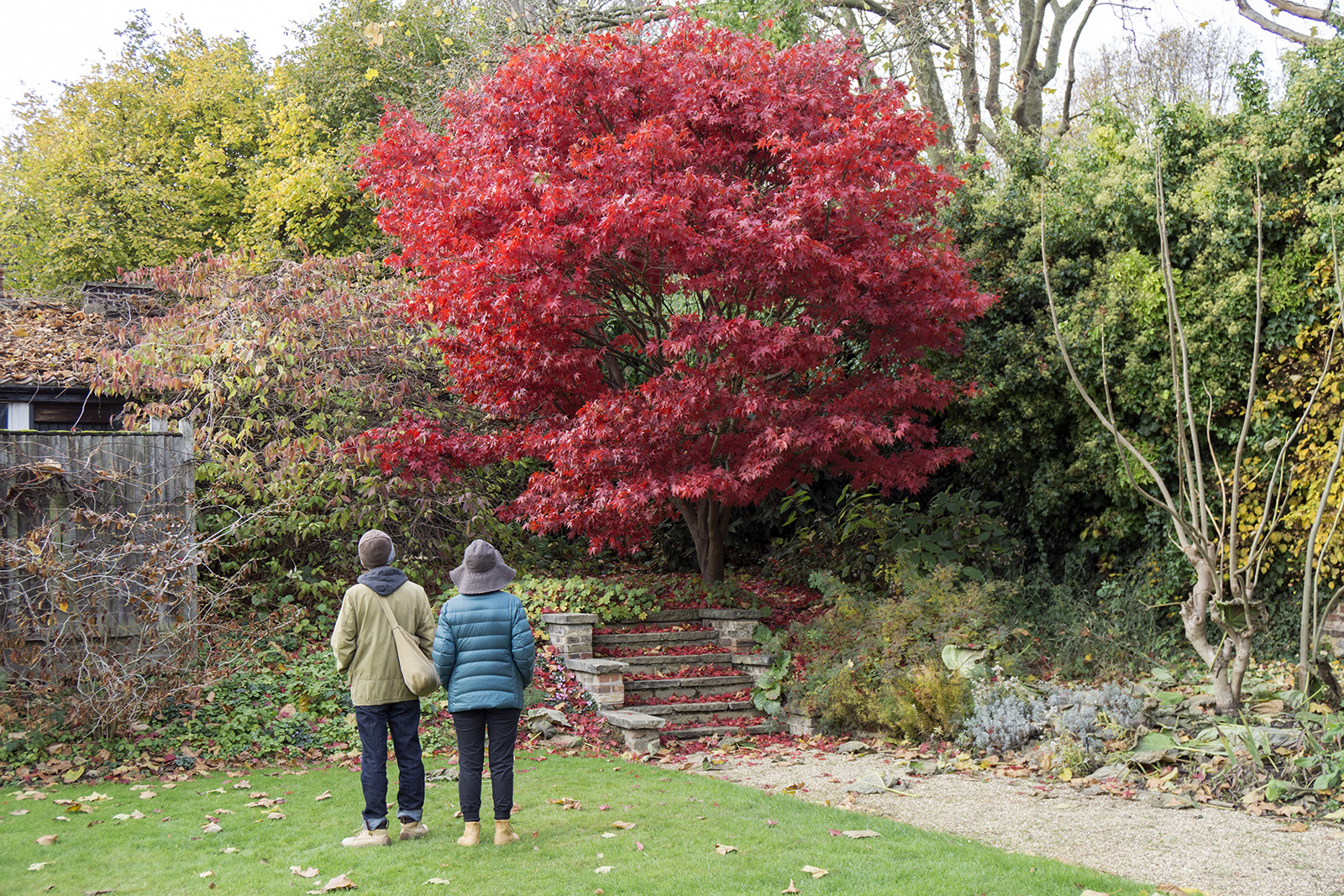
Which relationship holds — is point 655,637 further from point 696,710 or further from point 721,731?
point 721,731

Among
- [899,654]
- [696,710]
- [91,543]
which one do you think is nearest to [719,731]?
[696,710]

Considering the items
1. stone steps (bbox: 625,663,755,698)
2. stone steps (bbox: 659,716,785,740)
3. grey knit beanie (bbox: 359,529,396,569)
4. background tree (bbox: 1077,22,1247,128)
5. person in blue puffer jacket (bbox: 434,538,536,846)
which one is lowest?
stone steps (bbox: 659,716,785,740)

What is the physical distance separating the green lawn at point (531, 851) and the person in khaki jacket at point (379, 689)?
0.21 metres

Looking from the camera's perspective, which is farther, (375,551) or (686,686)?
(686,686)

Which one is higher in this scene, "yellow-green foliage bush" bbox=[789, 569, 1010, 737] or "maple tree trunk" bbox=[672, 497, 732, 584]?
"maple tree trunk" bbox=[672, 497, 732, 584]

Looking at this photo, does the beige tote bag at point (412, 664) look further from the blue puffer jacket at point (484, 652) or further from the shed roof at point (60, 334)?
the shed roof at point (60, 334)

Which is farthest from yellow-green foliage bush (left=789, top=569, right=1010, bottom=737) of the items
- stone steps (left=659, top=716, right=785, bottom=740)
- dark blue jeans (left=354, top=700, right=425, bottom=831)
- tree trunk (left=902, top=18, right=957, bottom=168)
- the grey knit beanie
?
tree trunk (left=902, top=18, right=957, bottom=168)

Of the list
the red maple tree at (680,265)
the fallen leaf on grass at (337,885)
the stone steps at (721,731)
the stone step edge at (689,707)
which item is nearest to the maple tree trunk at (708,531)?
the red maple tree at (680,265)

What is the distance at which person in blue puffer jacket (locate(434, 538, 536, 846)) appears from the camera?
4.84 m

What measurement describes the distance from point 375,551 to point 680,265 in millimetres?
3817

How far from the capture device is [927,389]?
8492mm

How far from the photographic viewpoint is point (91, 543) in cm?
703

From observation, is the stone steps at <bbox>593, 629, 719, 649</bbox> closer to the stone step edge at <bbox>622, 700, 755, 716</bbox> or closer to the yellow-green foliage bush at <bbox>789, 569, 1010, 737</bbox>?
the stone step edge at <bbox>622, 700, 755, 716</bbox>

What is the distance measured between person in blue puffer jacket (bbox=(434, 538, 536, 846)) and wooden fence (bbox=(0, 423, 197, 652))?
3231 millimetres
